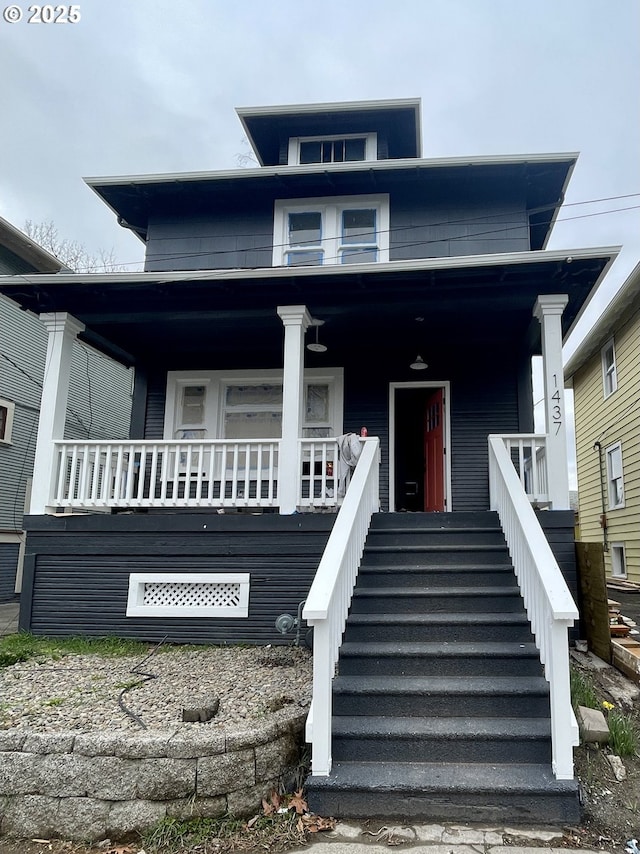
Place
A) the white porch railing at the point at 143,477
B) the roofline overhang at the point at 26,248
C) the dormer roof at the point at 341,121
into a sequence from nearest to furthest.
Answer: the white porch railing at the point at 143,477, the dormer roof at the point at 341,121, the roofline overhang at the point at 26,248

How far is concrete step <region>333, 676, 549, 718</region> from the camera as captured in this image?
339 centimetres

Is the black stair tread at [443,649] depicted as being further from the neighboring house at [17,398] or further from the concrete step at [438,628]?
the neighboring house at [17,398]

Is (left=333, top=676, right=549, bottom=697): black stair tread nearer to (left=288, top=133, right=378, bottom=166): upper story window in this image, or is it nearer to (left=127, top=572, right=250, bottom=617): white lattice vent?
(left=127, top=572, right=250, bottom=617): white lattice vent

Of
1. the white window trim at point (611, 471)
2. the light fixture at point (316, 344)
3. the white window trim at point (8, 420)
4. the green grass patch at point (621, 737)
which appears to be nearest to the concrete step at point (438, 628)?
the green grass patch at point (621, 737)

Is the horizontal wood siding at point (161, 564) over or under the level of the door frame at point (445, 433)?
under

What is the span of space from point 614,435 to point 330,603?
35.9ft

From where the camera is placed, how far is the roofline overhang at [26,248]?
10635 mm

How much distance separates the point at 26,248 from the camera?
11.2 metres

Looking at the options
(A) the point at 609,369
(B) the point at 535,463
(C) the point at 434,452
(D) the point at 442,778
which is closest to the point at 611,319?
(A) the point at 609,369

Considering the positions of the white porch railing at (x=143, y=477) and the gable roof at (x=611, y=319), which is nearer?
the white porch railing at (x=143, y=477)

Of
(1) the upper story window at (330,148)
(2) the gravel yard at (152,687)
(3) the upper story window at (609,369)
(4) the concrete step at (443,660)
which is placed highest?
(1) the upper story window at (330,148)

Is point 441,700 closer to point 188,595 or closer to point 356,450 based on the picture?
point 356,450

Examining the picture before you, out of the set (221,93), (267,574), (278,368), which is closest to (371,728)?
(267,574)

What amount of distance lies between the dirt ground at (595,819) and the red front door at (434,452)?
4.43m
